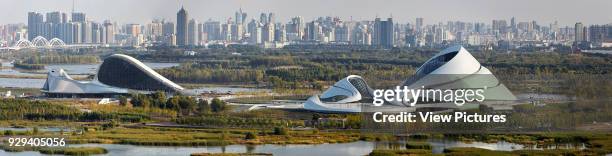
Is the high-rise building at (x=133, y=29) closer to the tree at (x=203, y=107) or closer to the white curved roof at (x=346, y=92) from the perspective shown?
the white curved roof at (x=346, y=92)

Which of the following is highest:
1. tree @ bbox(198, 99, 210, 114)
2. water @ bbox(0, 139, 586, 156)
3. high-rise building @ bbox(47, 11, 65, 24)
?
high-rise building @ bbox(47, 11, 65, 24)

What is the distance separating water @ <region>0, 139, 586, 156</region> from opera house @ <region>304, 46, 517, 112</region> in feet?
9.60

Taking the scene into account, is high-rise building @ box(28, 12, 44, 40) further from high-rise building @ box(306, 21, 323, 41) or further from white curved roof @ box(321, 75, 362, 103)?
white curved roof @ box(321, 75, 362, 103)

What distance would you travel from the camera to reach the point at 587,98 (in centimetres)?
1891

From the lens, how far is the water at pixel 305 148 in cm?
1505

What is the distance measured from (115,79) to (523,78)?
812 centimetres

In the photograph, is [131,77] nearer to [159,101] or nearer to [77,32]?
[159,101]

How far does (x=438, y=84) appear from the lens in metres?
20.8

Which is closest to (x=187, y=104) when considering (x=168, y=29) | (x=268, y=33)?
(x=268, y=33)

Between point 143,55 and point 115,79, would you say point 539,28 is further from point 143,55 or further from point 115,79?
point 115,79

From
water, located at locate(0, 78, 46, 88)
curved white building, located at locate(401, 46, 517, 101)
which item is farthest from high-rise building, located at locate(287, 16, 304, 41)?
curved white building, located at locate(401, 46, 517, 101)

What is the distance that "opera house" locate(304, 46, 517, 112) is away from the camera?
2028cm

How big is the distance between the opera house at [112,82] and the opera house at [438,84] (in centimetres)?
542

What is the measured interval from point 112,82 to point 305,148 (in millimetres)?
11953
